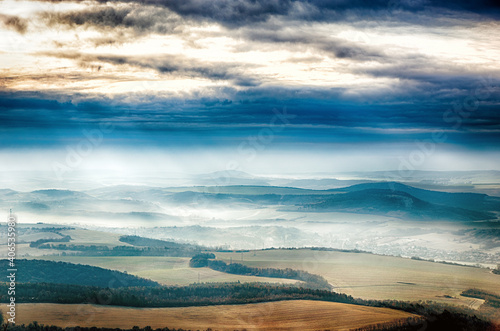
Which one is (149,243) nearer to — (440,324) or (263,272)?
(263,272)

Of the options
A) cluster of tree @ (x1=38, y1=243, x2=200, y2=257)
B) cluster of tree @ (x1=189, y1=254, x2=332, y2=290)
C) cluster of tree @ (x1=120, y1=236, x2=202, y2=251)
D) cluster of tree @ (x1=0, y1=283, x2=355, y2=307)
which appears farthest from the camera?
cluster of tree @ (x1=120, y1=236, x2=202, y2=251)

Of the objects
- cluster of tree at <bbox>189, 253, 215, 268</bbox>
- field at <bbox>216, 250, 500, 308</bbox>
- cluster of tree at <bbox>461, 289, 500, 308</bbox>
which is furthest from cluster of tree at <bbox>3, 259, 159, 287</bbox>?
cluster of tree at <bbox>461, 289, 500, 308</bbox>

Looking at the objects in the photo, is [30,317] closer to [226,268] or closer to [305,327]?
[305,327]

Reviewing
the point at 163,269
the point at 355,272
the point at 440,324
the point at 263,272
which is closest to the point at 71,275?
the point at 163,269

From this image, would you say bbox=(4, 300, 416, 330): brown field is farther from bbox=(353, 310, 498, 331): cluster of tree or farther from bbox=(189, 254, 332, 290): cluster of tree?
bbox=(189, 254, 332, 290): cluster of tree

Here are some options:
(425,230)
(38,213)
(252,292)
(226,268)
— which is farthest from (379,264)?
(38,213)
